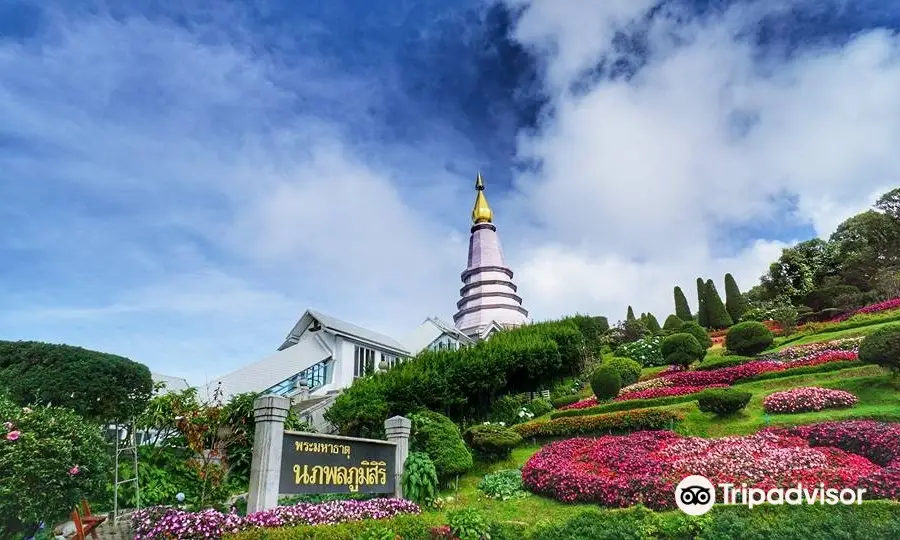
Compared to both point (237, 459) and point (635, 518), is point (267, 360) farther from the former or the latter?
point (635, 518)

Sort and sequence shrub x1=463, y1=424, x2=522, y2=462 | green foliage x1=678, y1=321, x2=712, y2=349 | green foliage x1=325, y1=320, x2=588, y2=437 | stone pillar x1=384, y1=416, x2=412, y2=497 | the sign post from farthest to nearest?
green foliage x1=678, y1=321, x2=712, y2=349 < green foliage x1=325, y1=320, x2=588, y2=437 < shrub x1=463, y1=424, x2=522, y2=462 < stone pillar x1=384, y1=416, x2=412, y2=497 < the sign post

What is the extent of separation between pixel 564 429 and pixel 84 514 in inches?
485

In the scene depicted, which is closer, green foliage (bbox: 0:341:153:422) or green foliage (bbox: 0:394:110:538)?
green foliage (bbox: 0:394:110:538)

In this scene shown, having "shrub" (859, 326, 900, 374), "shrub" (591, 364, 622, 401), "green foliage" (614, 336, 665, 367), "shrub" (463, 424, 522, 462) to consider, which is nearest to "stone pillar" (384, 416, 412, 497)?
"shrub" (463, 424, 522, 462)

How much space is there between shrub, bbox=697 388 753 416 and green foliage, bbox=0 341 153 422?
14.0m

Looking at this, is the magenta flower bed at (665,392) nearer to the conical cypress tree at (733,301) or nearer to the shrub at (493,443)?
the shrub at (493,443)

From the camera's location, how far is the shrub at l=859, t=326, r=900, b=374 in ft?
51.5

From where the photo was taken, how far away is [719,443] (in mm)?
12625

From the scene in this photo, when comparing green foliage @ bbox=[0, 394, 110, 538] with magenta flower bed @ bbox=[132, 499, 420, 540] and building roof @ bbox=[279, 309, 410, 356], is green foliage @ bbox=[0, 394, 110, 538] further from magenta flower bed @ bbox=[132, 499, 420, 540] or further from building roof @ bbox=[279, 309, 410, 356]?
building roof @ bbox=[279, 309, 410, 356]

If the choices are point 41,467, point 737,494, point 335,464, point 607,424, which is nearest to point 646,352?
point 607,424

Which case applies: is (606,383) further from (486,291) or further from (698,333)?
(486,291)

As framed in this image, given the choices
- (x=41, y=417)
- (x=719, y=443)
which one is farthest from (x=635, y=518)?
(x=41, y=417)

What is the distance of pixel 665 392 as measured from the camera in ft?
69.3

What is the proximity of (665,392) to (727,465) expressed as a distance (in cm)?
1051
